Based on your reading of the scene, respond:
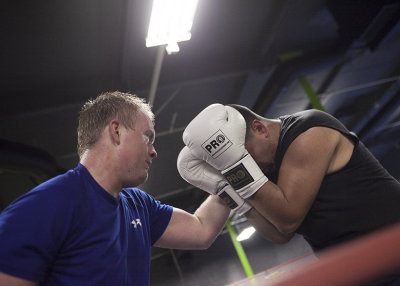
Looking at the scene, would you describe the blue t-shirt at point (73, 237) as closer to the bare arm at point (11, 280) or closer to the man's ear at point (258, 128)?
the bare arm at point (11, 280)

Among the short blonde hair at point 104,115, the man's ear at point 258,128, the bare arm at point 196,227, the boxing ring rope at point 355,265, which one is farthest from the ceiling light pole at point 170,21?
the boxing ring rope at point 355,265

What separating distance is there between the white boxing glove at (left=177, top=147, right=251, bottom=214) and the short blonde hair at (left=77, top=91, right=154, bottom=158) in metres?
0.40

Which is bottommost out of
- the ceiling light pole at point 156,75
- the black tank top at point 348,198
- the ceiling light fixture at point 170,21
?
the black tank top at point 348,198

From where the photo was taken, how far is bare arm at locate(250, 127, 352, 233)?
4.48 ft

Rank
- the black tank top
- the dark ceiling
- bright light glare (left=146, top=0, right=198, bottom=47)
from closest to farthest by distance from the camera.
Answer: the black tank top
bright light glare (left=146, top=0, right=198, bottom=47)
the dark ceiling

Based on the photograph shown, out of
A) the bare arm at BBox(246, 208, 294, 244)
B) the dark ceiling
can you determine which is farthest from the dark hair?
the dark ceiling

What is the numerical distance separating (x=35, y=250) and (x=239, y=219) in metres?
9.47

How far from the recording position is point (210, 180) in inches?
68.7

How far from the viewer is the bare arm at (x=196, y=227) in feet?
5.68

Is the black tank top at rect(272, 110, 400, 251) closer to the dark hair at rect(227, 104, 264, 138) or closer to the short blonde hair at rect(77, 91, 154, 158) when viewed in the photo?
the dark hair at rect(227, 104, 264, 138)

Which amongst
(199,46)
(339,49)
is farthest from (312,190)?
(339,49)

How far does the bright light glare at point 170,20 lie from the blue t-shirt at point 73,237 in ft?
7.22

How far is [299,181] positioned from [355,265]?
99 centimetres

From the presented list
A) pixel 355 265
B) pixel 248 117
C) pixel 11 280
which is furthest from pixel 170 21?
pixel 355 265
